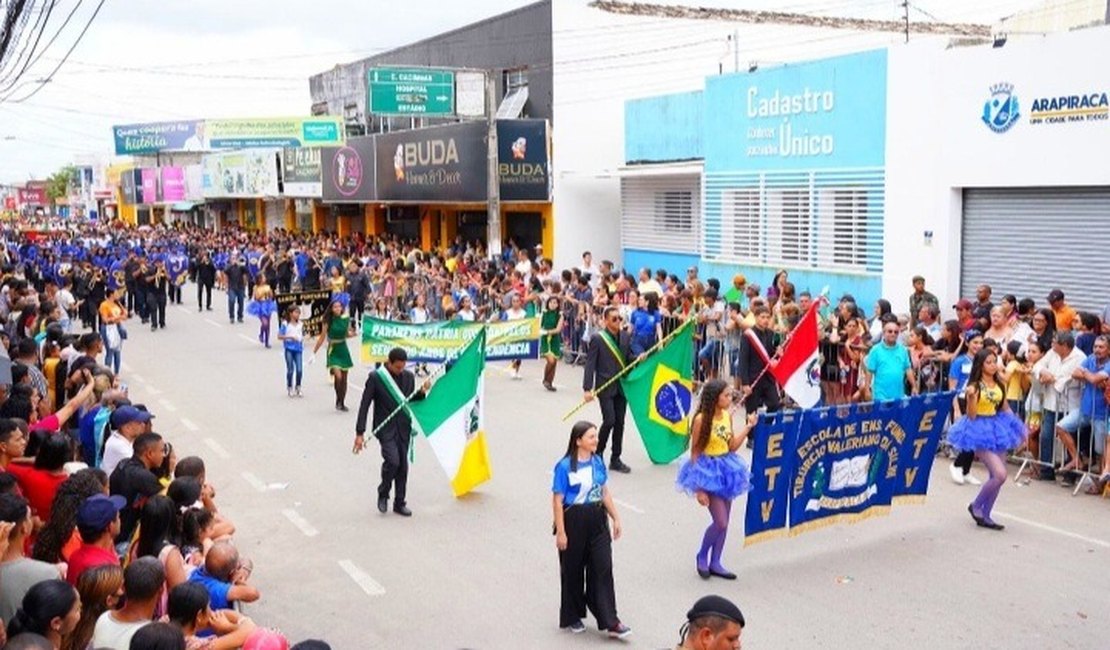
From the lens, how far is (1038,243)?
1680cm

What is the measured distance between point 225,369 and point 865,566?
14207mm

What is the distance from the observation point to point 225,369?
21109 mm

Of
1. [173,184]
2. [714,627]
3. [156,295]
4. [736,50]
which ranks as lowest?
[156,295]

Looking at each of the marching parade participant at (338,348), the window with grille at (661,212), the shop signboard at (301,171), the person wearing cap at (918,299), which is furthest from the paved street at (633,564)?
the shop signboard at (301,171)

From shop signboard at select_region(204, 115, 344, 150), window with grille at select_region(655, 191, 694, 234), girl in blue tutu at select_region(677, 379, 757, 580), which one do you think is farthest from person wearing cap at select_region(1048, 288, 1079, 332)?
shop signboard at select_region(204, 115, 344, 150)

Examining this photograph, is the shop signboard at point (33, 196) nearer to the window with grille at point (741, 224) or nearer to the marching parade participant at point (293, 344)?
the window with grille at point (741, 224)

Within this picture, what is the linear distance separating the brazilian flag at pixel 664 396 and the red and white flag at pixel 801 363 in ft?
3.30

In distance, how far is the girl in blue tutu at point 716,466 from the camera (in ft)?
29.6

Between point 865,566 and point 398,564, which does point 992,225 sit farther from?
point 398,564

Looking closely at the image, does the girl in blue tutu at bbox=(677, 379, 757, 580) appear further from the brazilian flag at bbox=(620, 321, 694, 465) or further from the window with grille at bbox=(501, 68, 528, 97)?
the window with grille at bbox=(501, 68, 528, 97)

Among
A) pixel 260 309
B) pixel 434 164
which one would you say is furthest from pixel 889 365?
pixel 434 164

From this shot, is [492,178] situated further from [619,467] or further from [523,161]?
[619,467]

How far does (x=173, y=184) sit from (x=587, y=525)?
209ft

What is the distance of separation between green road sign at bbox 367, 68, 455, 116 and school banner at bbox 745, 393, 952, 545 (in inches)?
761
